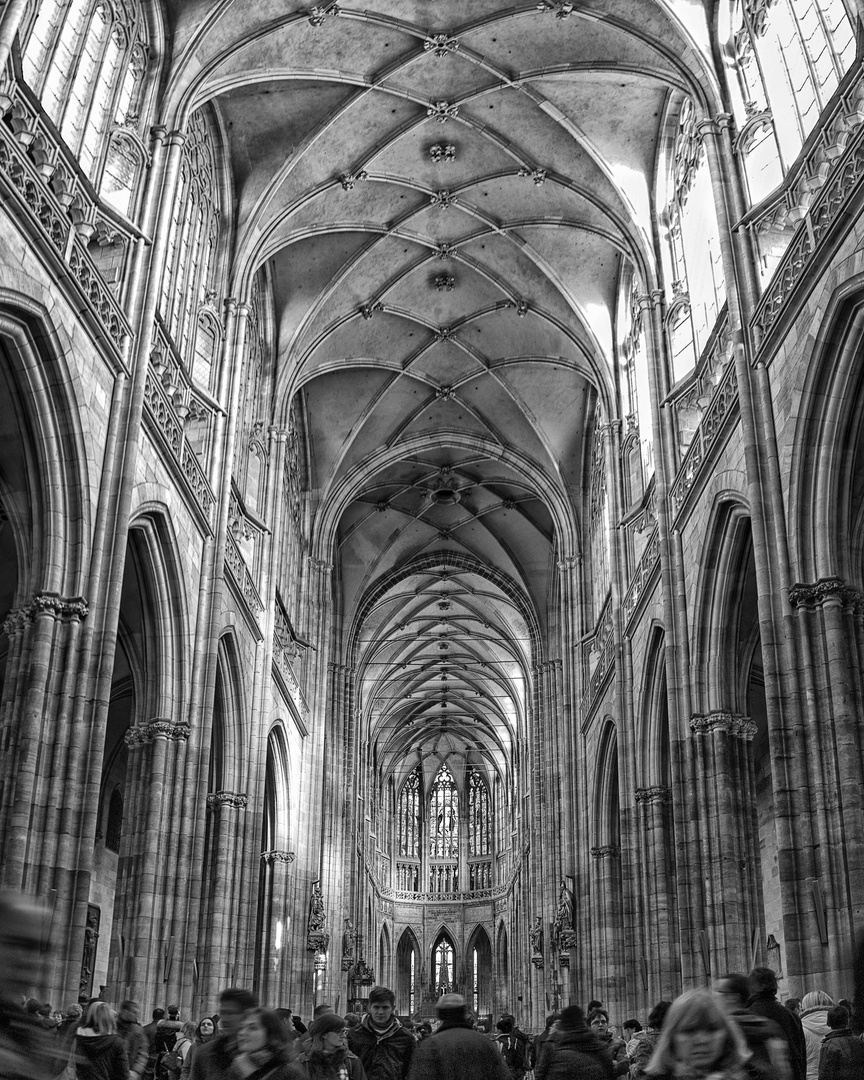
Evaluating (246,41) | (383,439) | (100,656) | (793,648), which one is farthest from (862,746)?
(383,439)

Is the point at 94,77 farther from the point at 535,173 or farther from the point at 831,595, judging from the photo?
the point at 831,595

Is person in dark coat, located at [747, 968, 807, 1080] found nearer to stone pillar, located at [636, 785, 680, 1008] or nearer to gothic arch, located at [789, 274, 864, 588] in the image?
gothic arch, located at [789, 274, 864, 588]

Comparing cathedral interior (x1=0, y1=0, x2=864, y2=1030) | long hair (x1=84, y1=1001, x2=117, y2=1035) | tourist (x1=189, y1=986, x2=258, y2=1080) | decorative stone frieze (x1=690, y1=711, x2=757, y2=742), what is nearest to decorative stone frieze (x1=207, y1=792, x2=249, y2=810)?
cathedral interior (x1=0, y1=0, x2=864, y2=1030)

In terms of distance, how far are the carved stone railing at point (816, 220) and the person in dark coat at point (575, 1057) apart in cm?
1033

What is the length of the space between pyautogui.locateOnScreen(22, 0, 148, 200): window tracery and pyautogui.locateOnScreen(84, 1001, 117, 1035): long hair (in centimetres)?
1206

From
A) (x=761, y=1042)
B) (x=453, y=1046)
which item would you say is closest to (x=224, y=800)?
(x=453, y=1046)

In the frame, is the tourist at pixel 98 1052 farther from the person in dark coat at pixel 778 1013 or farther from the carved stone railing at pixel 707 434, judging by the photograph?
the carved stone railing at pixel 707 434

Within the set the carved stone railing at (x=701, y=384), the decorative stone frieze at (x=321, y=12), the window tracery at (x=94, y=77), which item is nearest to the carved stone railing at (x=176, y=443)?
the window tracery at (x=94, y=77)

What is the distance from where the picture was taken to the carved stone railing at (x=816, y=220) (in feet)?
44.5

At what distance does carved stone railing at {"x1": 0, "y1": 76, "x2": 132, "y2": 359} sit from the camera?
13320mm

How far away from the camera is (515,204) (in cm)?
2716

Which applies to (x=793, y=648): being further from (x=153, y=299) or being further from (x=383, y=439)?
(x=383, y=439)

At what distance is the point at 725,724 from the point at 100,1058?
1298 centimetres

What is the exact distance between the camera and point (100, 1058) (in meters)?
7.22
